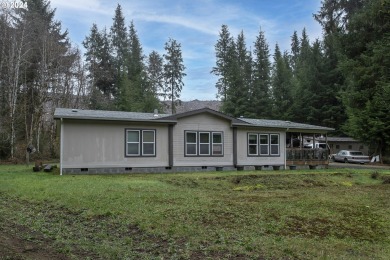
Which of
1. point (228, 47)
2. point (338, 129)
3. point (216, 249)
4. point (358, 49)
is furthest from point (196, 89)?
point (216, 249)

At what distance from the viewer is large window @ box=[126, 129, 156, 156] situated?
18156mm

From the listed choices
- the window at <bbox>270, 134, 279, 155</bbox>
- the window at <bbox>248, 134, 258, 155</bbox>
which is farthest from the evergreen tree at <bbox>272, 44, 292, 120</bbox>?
the window at <bbox>248, 134, 258, 155</bbox>

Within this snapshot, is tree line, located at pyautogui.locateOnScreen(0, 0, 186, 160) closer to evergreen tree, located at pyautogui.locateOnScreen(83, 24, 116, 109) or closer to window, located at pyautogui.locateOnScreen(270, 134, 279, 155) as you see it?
evergreen tree, located at pyautogui.locateOnScreen(83, 24, 116, 109)

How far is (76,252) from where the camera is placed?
4.87 metres

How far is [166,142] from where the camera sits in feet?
62.5

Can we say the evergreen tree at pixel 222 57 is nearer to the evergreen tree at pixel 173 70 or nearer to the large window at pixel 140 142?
the evergreen tree at pixel 173 70

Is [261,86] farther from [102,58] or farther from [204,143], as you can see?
[204,143]

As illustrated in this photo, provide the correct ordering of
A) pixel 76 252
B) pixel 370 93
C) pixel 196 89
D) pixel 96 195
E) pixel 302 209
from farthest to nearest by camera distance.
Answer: pixel 196 89 < pixel 370 93 < pixel 96 195 < pixel 302 209 < pixel 76 252

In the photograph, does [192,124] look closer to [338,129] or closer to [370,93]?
[370,93]

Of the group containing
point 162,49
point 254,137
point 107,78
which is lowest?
point 254,137

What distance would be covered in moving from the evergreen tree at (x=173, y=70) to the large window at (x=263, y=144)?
3188 centimetres

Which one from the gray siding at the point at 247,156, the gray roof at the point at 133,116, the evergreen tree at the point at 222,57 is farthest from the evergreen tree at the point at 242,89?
the gray siding at the point at 247,156

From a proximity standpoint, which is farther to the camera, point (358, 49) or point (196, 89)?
point (196, 89)

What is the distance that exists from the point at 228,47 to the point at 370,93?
27.8 m
